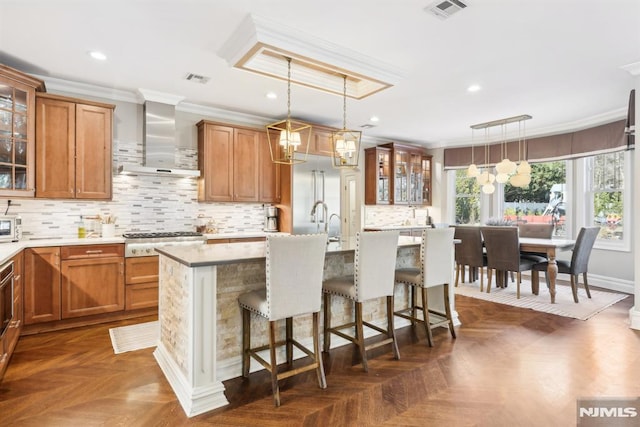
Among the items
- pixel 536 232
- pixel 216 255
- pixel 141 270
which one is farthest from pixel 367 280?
pixel 536 232

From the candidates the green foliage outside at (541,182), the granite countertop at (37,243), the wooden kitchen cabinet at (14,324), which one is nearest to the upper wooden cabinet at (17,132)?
the granite countertop at (37,243)

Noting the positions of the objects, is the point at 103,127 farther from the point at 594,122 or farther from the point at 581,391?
the point at 594,122

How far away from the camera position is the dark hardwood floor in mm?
2076

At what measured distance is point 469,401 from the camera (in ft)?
7.37

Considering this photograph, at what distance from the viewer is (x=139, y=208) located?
14.8 ft

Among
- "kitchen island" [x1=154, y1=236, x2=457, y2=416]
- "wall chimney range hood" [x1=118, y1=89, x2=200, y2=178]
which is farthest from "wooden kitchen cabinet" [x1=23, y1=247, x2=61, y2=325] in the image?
"kitchen island" [x1=154, y1=236, x2=457, y2=416]

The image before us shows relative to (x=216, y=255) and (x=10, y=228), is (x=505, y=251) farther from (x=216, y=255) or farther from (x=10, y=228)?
(x=10, y=228)

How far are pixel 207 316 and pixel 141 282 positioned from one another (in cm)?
217

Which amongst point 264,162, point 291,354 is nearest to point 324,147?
point 264,162

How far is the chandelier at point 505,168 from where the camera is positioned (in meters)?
5.05

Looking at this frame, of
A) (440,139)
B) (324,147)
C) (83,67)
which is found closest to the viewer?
(83,67)

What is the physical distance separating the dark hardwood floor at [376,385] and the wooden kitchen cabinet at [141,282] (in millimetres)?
567

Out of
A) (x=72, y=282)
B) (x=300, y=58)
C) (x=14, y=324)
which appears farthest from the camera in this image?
(x=72, y=282)

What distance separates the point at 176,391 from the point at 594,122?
6.62 metres
